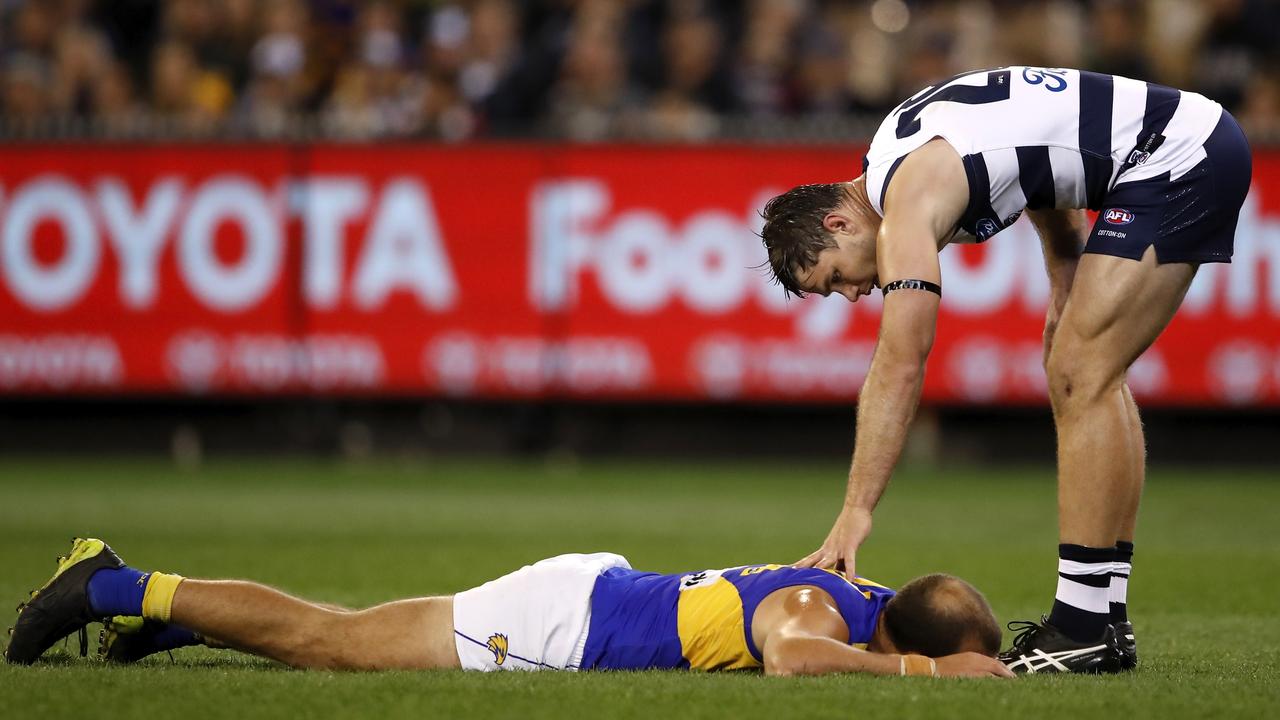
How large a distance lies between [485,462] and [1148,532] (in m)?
6.25

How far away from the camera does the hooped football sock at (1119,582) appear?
17.3 feet

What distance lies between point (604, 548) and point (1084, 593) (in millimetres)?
3998

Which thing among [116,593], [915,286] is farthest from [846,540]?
[116,593]

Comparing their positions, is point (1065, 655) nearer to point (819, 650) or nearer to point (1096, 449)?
point (1096, 449)

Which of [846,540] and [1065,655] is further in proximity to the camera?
[1065,655]

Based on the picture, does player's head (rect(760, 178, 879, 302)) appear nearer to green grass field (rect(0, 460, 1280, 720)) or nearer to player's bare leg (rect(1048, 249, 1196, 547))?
player's bare leg (rect(1048, 249, 1196, 547))

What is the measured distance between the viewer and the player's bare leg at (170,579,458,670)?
4.98m

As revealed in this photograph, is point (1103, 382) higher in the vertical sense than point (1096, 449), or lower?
higher

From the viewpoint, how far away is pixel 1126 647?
5.26 m

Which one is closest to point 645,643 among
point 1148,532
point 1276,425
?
point 1148,532

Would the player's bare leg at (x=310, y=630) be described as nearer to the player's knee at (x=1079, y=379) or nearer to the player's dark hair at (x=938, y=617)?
the player's dark hair at (x=938, y=617)

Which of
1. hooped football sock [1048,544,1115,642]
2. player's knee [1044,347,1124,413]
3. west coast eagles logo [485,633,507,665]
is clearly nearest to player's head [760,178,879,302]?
player's knee [1044,347,1124,413]

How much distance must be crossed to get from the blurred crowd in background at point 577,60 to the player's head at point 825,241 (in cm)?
856

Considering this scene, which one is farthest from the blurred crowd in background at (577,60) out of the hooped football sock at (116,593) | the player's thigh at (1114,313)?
the hooped football sock at (116,593)
